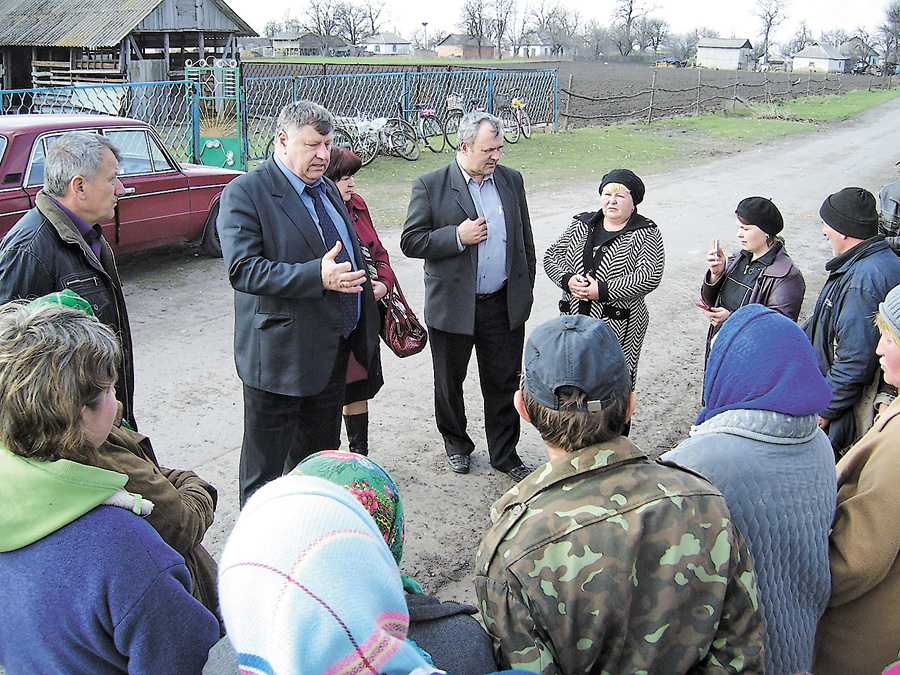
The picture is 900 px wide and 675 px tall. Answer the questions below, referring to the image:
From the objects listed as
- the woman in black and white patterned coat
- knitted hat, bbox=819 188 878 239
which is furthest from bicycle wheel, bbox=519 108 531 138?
knitted hat, bbox=819 188 878 239

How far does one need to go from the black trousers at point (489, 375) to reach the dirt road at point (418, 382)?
187 millimetres

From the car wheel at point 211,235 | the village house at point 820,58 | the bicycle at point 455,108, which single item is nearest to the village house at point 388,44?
the village house at point 820,58

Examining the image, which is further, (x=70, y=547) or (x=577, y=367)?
(x=577, y=367)

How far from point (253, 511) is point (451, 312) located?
3001 mm

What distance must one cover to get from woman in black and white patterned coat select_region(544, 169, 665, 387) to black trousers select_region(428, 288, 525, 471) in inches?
15.6

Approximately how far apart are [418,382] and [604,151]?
1406 cm

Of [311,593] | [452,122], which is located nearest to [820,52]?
[452,122]

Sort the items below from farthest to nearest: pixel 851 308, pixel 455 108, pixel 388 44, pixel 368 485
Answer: pixel 388 44 < pixel 455 108 < pixel 851 308 < pixel 368 485

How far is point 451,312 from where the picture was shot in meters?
4.15

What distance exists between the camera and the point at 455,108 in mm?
19953

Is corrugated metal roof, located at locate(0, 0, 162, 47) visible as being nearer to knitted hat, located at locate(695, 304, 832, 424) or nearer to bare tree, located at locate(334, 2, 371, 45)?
knitted hat, located at locate(695, 304, 832, 424)

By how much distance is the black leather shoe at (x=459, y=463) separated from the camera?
447cm

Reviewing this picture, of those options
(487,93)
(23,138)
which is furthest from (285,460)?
(487,93)

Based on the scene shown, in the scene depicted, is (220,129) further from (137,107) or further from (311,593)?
(311,593)
